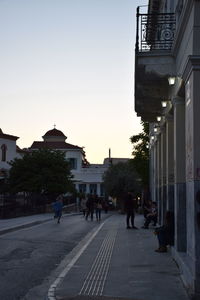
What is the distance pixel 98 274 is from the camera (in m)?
10.2

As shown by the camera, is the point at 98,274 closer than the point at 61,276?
No

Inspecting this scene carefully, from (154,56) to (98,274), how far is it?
555 cm

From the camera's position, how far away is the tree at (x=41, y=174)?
50.8 metres

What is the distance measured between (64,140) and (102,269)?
83.3m

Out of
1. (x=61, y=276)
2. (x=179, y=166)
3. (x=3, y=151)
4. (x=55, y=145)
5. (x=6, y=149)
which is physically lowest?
(x=61, y=276)

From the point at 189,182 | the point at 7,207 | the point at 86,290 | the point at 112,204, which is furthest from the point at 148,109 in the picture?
the point at 112,204

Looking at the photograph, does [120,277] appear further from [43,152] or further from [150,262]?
[43,152]

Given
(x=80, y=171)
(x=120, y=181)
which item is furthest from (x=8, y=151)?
(x=120, y=181)

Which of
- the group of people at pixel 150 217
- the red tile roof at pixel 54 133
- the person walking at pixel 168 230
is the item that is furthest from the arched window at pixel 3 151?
the person walking at pixel 168 230

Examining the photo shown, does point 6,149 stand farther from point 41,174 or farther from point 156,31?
point 156,31

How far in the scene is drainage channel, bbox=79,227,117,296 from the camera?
860 centimetres

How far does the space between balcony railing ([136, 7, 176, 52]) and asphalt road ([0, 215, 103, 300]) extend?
582 centimetres

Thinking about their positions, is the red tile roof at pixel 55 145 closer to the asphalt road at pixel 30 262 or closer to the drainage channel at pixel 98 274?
the asphalt road at pixel 30 262

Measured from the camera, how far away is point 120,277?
31.9 ft
